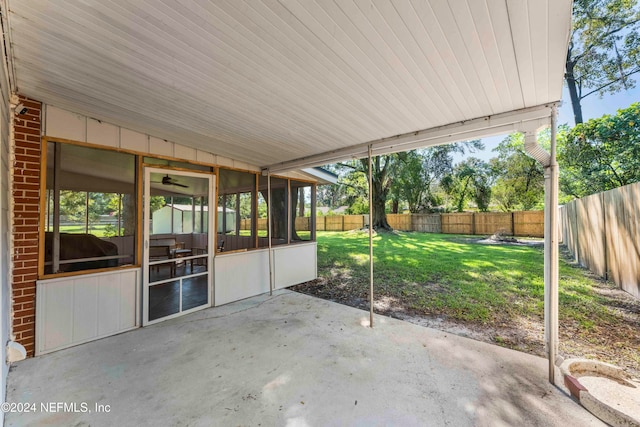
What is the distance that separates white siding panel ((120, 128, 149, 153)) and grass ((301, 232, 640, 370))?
3.83 metres

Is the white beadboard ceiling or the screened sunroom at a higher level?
the white beadboard ceiling

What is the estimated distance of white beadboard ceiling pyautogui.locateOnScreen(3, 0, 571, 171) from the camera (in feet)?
4.81

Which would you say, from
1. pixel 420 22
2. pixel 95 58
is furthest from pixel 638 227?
pixel 95 58

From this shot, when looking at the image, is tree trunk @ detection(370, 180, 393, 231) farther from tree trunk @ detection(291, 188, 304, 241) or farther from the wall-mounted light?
the wall-mounted light

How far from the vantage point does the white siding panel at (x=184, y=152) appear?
3.97 meters

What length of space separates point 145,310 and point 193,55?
11.0ft

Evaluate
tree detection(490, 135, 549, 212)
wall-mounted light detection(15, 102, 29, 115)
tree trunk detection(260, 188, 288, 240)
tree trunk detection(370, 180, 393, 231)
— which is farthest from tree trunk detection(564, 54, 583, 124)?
wall-mounted light detection(15, 102, 29, 115)

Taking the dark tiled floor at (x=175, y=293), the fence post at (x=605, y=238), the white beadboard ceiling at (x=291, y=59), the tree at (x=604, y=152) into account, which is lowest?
the dark tiled floor at (x=175, y=293)

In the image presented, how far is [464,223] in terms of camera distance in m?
15.9

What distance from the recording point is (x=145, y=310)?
3.54m

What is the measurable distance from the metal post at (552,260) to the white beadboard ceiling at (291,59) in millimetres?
642

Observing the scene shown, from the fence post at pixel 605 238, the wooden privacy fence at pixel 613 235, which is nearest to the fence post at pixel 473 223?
the wooden privacy fence at pixel 613 235

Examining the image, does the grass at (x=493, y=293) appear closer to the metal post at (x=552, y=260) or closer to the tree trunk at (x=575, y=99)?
the metal post at (x=552, y=260)

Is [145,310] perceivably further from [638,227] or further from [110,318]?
[638,227]
